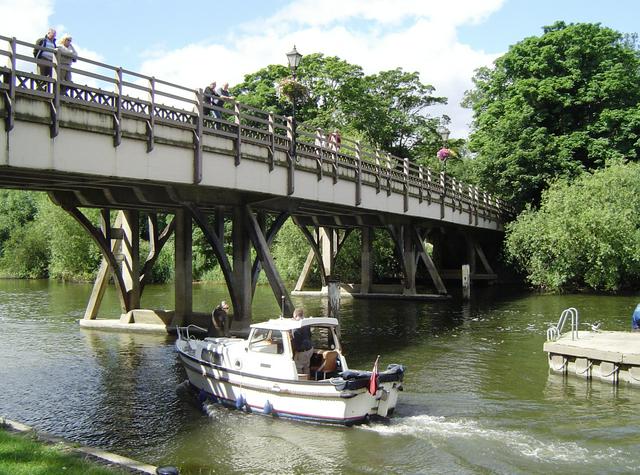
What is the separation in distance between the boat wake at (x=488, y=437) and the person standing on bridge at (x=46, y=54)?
31.1ft

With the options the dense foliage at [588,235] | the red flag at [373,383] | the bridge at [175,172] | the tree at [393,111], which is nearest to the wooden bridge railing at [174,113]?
the bridge at [175,172]

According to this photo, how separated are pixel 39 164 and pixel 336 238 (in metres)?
34.7

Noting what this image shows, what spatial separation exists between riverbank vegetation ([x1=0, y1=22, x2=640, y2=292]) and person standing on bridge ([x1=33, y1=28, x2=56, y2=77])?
1172 centimetres

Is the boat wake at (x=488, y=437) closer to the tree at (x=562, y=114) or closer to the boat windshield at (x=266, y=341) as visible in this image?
the boat windshield at (x=266, y=341)

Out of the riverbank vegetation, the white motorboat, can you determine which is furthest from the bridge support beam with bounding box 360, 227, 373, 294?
the white motorboat

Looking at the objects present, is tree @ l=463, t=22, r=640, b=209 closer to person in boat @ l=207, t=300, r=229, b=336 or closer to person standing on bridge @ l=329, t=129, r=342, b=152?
person standing on bridge @ l=329, t=129, r=342, b=152

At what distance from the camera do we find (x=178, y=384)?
1705cm

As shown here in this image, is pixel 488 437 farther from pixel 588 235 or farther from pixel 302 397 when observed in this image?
pixel 588 235

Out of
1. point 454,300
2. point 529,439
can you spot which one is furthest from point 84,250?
point 529,439

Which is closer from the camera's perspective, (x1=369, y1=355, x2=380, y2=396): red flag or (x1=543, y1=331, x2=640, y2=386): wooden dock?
(x1=369, y1=355, x2=380, y2=396): red flag

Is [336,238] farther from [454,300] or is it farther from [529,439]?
[529,439]

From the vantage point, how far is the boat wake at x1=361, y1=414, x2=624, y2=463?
1141cm

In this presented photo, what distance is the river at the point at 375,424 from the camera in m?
11.4

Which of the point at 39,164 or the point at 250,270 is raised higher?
the point at 39,164
